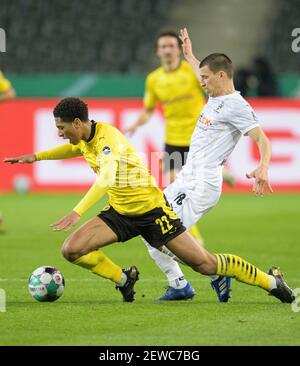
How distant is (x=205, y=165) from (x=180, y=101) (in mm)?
3898

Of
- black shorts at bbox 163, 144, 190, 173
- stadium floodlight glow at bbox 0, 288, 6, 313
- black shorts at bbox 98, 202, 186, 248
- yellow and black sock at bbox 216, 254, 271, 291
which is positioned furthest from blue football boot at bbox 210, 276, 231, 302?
black shorts at bbox 163, 144, 190, 173

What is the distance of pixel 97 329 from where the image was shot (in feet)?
22.0

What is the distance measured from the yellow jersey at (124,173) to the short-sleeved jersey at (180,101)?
4.05 meters

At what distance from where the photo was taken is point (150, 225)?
7.67 meters

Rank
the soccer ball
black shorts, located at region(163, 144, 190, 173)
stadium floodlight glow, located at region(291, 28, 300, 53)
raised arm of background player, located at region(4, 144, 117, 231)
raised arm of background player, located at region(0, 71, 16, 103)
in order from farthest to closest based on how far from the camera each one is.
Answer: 1. stadium floodlight glow, located at region(291, 28, 300, 53)
2. raised arm of background player, located at region(0, 71, 16, 103)
3. black shorts, located at region(163, 144, 190, 173)
4. the soccer ball
5. raised arm of background player, located at region(4, 144, 117, 231)

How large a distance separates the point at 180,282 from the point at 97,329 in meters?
1.50

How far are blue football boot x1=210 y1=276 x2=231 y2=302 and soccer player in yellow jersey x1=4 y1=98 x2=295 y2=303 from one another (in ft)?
0.63

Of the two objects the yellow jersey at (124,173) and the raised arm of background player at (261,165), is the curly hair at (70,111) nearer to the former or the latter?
the yellow jersey at (124,173)

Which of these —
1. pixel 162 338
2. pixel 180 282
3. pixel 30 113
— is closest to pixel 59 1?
pixel 30 113

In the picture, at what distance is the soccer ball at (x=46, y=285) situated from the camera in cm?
782

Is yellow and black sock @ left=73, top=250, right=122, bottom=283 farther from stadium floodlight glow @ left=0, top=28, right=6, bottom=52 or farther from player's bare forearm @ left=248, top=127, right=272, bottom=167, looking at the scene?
stadium floodlight glow @ left=0, top=28, right=6, bottom=52

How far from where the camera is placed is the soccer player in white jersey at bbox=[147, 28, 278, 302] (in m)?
7.88

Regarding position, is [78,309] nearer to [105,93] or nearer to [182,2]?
[105,93]
